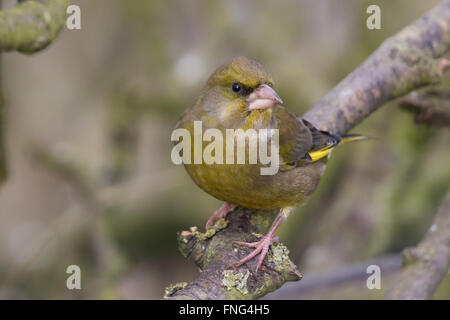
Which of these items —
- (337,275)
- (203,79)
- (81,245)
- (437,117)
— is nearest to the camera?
(437,117)

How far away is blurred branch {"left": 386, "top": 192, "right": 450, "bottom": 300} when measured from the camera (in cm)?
365

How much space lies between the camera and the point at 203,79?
6047mm

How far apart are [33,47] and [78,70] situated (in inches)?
174

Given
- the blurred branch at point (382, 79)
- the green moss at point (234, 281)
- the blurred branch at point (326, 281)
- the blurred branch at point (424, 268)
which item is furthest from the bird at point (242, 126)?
the blurred branch at point (326, 281)

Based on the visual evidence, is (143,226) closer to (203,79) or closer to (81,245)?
(81,245)

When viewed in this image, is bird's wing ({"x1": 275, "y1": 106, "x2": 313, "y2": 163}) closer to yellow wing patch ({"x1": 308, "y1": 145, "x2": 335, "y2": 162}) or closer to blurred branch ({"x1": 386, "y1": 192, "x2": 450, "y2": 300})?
yellow wing patch ({"x1": 308, "y1": 145, "x2": 335, "y2": 162})

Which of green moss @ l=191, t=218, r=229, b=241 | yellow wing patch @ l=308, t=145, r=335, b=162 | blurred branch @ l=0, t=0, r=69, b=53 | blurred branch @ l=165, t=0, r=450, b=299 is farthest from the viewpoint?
yellow wing patch @ l=308, t=145, r=335, b=162

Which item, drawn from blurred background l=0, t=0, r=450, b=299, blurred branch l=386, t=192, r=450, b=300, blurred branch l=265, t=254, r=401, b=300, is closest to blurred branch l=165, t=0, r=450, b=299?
blurred branch l=386, t=192, r=450, b=300

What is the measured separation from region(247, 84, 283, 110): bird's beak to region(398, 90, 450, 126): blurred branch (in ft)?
4.80

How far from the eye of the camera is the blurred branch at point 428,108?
4.51 metres

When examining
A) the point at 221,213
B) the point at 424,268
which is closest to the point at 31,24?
the point at 221,213

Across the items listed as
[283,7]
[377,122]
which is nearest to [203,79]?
[283,7]
